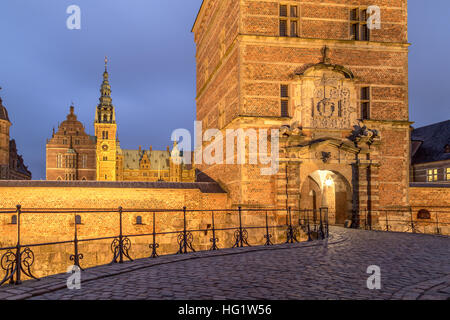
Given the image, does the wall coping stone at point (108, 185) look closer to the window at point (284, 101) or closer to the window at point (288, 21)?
the window at point (284, 101)

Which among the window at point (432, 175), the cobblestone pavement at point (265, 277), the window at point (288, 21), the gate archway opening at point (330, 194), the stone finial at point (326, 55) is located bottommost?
the cobblestone pavement at point (265, 277)

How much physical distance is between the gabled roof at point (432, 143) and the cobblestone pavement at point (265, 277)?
82.3 ft

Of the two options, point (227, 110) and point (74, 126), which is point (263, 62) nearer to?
point (227, 110)

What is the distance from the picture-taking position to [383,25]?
18422 millimetres

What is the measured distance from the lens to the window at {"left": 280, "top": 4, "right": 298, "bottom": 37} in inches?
695

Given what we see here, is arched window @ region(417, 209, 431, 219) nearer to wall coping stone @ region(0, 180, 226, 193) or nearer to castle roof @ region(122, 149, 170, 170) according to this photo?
wall coping stone @ region(0, 180, 226, 193)

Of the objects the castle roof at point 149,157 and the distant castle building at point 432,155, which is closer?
the distant castle building at point 432,155

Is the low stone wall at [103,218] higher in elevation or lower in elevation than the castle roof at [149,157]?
lower

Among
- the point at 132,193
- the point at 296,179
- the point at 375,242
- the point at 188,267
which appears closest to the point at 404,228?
the point at 296,179

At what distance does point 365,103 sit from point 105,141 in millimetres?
58214

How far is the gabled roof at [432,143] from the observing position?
31.2 meters

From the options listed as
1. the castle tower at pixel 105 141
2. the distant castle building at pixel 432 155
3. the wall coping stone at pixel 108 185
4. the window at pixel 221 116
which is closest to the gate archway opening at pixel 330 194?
the wall coping stone at pixel 108 185

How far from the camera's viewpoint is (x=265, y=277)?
6145mm

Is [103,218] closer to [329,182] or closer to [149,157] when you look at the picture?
[329,182]
